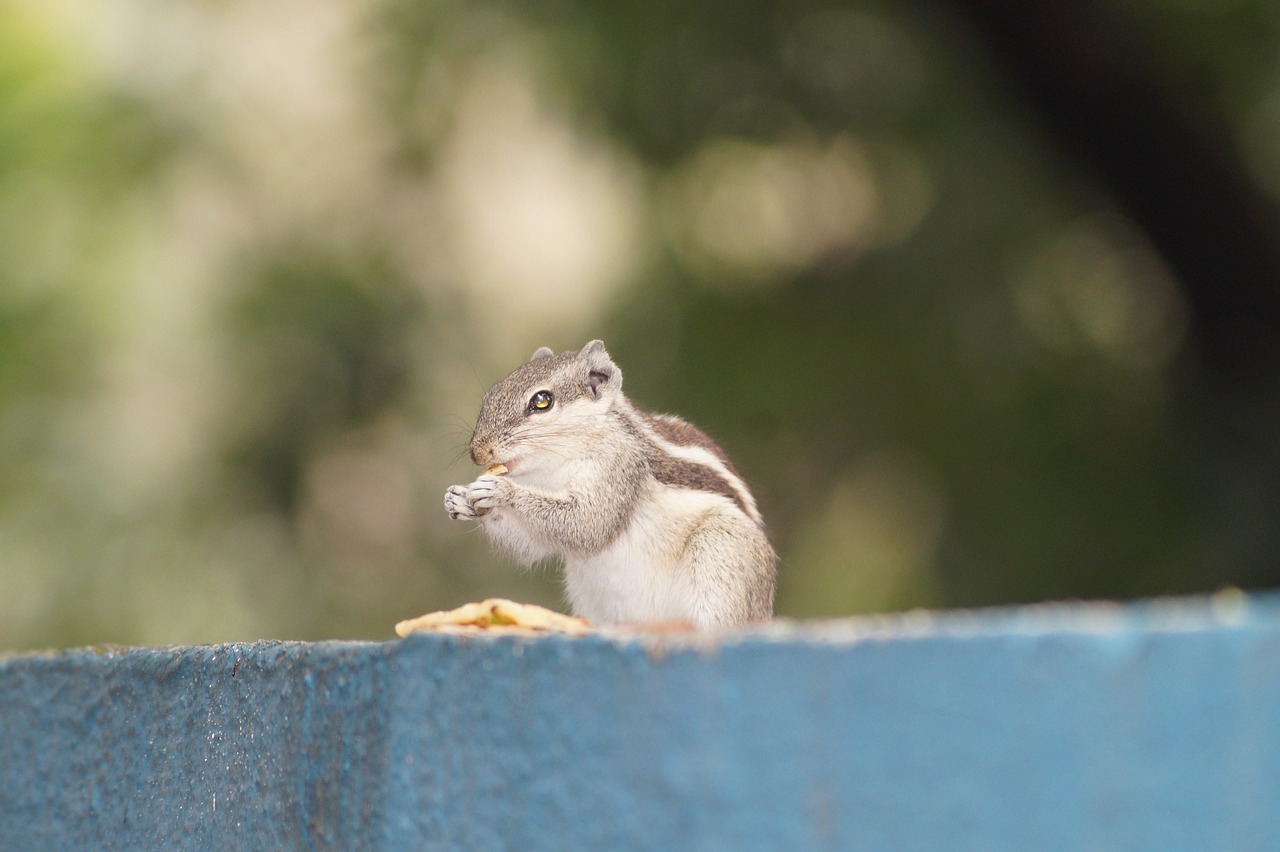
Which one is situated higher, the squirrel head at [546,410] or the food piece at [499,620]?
the squirrel head at [546,410]

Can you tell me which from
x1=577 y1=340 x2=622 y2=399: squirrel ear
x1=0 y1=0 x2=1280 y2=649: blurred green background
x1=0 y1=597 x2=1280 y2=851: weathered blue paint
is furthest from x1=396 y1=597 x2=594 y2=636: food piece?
x1=0 y1=0 x2=1280 y2=649: blurred green background

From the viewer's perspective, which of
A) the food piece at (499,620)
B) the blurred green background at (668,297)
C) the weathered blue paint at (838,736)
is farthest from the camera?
the blurred green background at (668,297)

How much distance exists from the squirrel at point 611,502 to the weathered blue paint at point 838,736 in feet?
3.03

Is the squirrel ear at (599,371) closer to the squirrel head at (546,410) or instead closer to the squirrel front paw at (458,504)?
the squirrel head at (546,410)

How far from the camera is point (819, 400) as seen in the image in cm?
575

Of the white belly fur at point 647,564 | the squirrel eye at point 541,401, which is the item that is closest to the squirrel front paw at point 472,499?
the white belly fur at point 647,564

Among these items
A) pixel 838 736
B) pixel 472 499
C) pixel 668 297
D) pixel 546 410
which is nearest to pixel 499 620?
pixel 838 736

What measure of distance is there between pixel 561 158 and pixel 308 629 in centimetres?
236

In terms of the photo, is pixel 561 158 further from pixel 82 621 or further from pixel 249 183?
pixel 82 621

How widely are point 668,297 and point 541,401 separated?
3054 millimetres

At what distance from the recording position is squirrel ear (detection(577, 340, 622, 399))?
278 centimetres

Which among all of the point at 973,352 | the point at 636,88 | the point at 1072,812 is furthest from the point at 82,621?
the point at 1072,812

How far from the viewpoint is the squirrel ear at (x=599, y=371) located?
9.11 ft

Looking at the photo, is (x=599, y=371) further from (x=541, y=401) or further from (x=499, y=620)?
(x=499, y=620)
